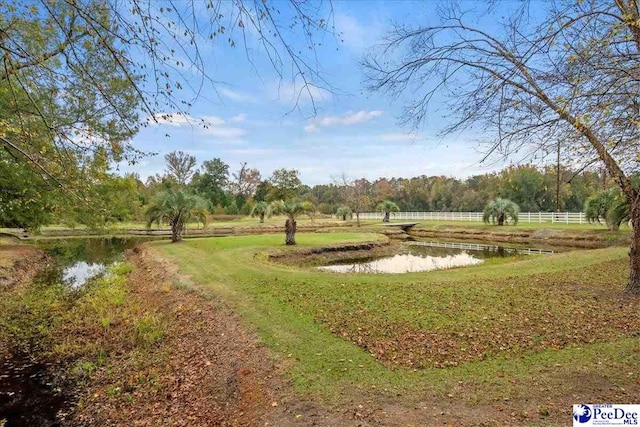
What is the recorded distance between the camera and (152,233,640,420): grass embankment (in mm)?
4355

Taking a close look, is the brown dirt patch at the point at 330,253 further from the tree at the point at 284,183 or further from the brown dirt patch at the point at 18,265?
the tree at the point at 284,183

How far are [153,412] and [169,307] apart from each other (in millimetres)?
4448

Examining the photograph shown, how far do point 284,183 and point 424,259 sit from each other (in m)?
49.4

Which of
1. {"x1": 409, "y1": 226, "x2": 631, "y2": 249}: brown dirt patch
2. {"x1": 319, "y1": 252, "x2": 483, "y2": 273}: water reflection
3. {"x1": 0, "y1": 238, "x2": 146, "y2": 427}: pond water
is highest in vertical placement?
{"x1": 409, "y1": 226, "x2": 631, "y2": 249}: brown dirt patch

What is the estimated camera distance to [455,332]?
235 inches

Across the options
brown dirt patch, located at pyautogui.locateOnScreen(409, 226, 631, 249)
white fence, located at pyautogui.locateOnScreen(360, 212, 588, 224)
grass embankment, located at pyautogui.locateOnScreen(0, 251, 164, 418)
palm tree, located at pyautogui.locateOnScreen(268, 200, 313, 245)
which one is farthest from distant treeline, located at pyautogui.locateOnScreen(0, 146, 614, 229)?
grass embankment, located at pyautogui.locateOnScreen(0, 251, 164, 418)

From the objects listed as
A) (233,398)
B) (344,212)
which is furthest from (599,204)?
(344,212)

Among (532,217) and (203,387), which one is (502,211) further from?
(203,387)

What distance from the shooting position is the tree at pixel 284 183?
65.1 meters

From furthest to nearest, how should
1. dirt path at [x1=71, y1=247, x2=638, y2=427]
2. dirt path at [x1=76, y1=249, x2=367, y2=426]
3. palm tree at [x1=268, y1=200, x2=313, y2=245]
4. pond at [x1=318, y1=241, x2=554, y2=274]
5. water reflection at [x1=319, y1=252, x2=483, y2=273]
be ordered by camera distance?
1. palm tree at [x1=268, y1=200, x2=313, y2=245]
2. pond at [x1=318, y1=241, x2=554, y2=274]
3. water reflection at [x1=319, y1=252, x2=483, y2=273]
4. dirt path at [x1=76, y1=249, x2=367, y2=426]
5. dirt path at [x1=71, y1=247, x2=638, y2=427]

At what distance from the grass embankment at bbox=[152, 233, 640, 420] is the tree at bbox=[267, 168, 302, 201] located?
5458cm

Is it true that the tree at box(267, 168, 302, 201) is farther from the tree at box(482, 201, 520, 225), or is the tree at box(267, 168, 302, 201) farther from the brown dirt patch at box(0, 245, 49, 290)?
the brown dirt patch at box(0, 245, 49, 290)

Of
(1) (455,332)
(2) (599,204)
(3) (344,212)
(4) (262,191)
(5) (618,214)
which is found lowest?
(1) (455,332)

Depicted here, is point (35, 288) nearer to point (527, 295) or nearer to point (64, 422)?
point (64, 422)
